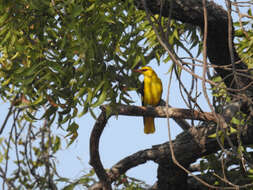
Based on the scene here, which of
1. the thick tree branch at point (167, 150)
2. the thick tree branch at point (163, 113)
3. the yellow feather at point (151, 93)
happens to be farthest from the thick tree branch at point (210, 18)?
the yellow feather at point (151, 93)

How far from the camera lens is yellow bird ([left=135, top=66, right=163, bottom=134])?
14.7 ft

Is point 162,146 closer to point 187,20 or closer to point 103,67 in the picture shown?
point 187,20

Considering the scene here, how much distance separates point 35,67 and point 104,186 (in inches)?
72.3

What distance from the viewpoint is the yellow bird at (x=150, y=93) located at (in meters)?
4.48

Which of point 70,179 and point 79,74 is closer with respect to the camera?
point 79,74

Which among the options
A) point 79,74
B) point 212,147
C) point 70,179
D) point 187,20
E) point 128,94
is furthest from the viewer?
point 70,179

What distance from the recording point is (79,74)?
7.95 ft

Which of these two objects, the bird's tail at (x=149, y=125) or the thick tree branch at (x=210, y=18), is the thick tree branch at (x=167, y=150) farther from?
the bird's tail at (x=149, y=125)

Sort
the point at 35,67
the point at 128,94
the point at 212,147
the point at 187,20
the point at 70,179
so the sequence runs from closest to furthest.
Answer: the point at 35,67, the point at 128,94, the point at 187,20, the point at 212,147, the point at 70,179

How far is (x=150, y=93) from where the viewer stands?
4.49 meters

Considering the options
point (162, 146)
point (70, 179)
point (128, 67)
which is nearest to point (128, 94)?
point (128, 67)

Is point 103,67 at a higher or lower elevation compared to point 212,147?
higher

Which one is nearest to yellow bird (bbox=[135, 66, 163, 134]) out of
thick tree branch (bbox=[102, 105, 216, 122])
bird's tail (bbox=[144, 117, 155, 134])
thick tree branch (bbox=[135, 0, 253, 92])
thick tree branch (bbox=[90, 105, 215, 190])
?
bird's tail (bbox=[144, 117, 155, 134])

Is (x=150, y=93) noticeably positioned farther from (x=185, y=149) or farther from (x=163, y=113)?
(x=163, y=113)
